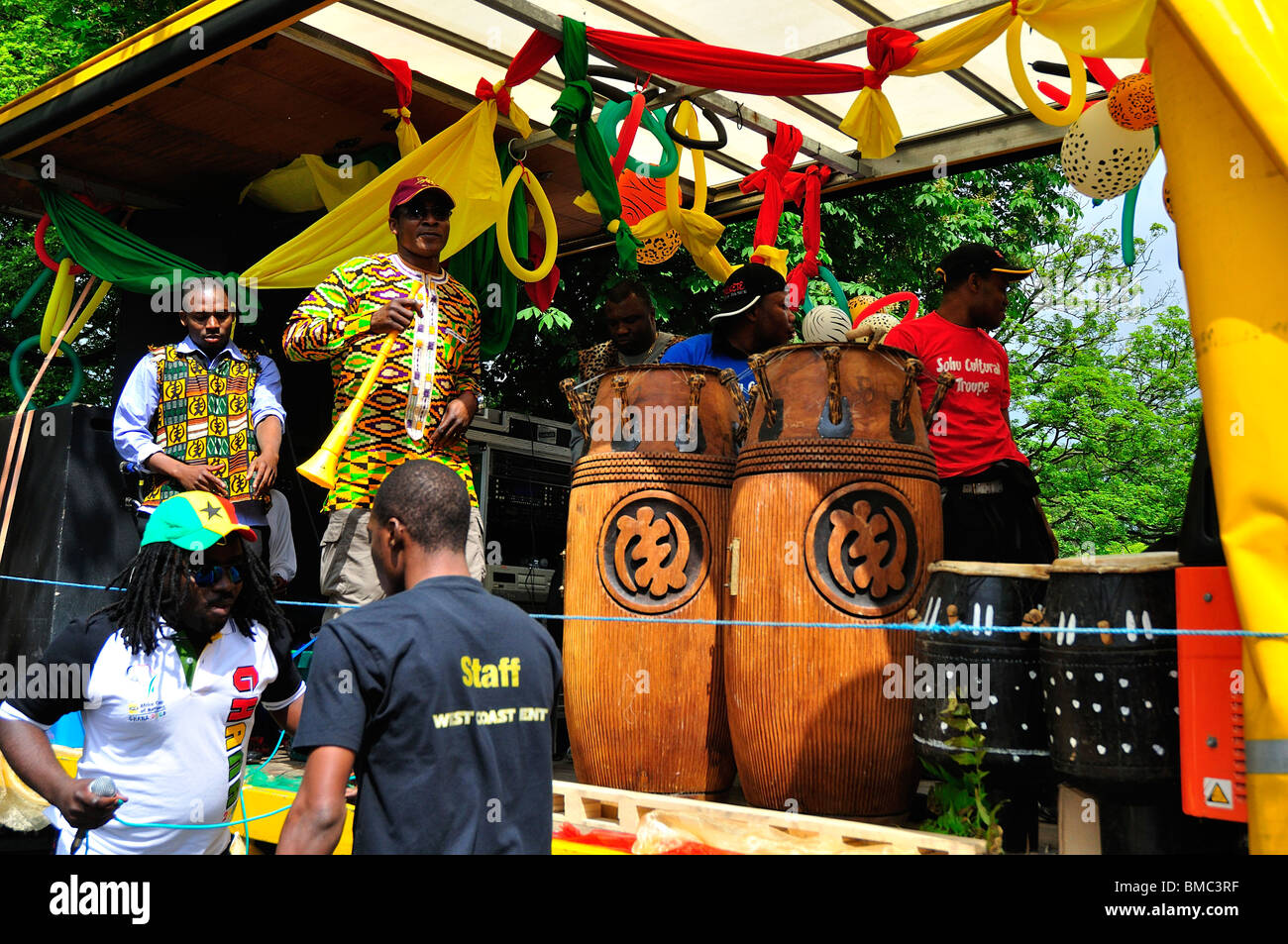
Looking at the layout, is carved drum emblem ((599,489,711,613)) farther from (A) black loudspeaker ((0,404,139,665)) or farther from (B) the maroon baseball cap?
(A) black loudspeaker ((0,404,139,665))

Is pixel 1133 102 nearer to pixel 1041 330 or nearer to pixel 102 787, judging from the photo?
pixel 102 787

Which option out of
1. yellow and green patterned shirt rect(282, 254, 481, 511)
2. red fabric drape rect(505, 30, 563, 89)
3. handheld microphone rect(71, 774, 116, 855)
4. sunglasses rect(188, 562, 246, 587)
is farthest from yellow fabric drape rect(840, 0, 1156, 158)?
handheld microphone rect(71, 774, 116, 855)

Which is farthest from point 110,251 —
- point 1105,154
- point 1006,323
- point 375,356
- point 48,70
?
point 1006,323

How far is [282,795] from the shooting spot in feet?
14.2

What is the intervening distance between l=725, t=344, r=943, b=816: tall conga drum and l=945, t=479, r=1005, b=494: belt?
0.79 meters

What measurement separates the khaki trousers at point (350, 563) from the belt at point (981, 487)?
1.92m

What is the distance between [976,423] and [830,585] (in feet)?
4.95

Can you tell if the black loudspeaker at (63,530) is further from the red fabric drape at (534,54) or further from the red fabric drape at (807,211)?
the red fabric drape at (807,211)

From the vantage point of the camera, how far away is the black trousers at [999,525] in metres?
4.48

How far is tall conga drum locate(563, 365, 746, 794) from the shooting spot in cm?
403

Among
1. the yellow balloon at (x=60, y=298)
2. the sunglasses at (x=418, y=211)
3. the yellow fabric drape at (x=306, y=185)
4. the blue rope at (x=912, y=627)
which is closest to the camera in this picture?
the blue rope at (x=912, y=627)

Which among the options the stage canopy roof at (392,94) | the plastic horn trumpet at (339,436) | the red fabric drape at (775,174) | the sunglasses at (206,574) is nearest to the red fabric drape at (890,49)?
the stage canopy roof at (392,94)

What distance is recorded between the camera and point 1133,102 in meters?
4.91
